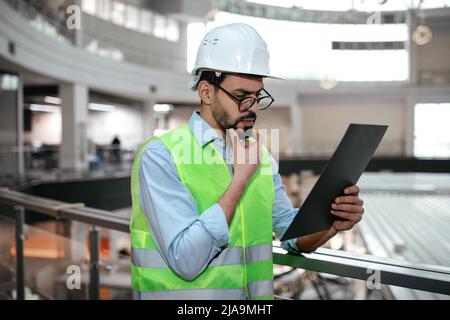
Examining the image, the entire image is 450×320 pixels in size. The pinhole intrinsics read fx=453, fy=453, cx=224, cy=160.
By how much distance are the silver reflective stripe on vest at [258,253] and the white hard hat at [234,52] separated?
605mm

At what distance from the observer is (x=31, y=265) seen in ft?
12.2

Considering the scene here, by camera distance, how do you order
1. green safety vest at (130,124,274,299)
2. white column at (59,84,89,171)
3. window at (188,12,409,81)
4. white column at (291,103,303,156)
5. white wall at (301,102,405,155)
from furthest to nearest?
white wall at (301,102,405,155)
white column at (291,103,303,156)
window at (188,12,409,81)
white column at (59,84,89,171)
green safety vest at (130,124,274,299)

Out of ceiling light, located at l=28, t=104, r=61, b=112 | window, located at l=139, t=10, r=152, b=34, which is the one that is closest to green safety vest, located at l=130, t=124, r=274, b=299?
ceiling light, located at l=28, t=104, r=61, b=112

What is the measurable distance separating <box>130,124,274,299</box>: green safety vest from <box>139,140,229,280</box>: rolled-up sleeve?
0.18 feet

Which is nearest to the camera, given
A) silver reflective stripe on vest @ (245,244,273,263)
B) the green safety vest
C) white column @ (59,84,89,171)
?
the green safety vest

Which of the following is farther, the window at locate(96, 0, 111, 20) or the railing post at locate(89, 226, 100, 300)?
the window at locate(96, 0, 111, 20)

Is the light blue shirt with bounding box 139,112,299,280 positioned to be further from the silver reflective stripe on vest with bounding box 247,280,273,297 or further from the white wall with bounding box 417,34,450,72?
the white wall with bounding box 417,34,450,72

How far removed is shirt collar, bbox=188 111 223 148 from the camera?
1553mm

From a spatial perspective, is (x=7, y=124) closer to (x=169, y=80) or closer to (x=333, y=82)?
(x=169, y=80)

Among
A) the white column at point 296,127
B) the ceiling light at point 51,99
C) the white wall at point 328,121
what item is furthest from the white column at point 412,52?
the ceiling light at point 51,99

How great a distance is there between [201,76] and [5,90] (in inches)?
616

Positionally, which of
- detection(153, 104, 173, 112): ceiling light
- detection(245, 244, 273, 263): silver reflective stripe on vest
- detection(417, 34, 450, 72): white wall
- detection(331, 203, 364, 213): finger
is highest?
detection(417, 34, 450, 72): white wall

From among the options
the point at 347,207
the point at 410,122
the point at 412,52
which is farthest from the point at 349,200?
the point at 412,52

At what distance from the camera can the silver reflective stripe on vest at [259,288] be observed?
63.9 inches
